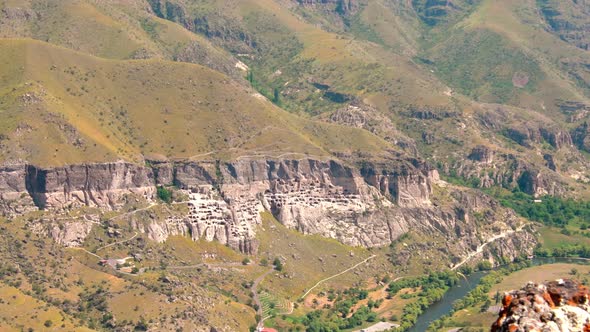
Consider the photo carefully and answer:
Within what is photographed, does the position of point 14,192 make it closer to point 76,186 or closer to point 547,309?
point 76,186

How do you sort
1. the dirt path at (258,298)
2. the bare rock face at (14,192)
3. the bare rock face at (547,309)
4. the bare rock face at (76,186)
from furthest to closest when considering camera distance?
the bare rock face at (76,186) < the bare rock face at (14,192) < the dirt path at (258,298) < the bare rock face at (547,309)

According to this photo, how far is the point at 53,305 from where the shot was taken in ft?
503

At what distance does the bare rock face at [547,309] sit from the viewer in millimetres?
32281

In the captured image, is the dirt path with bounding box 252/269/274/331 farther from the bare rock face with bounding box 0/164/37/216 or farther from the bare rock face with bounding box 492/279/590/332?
the bare rock face with bounding box 492/279/590/332

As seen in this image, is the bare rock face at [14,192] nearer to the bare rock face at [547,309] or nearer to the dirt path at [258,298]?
the dirt path at [258,298]

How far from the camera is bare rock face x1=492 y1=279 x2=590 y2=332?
32281 millimetres

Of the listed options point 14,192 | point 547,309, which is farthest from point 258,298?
point 547,309

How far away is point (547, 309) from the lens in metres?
32.8

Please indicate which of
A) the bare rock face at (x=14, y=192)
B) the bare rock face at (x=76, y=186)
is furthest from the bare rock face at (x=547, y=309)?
the bare rock face at (x=76, y=186)

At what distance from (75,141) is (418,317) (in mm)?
77886

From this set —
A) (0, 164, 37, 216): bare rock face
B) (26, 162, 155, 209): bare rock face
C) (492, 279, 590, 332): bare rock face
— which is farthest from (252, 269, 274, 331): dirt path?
(492, 279, 590, 332): bare rock face

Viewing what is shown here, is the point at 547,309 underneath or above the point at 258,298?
above

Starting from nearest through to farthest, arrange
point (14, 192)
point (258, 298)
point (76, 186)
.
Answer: point (14, 192) → point (258, 298) → point (76, 186)

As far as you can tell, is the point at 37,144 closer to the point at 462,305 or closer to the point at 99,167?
the point at 99,167
